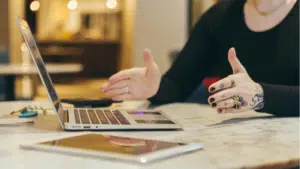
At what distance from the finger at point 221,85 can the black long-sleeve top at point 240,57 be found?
132 millimetres

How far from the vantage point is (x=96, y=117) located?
1.15 m

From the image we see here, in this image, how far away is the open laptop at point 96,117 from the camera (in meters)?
1.02

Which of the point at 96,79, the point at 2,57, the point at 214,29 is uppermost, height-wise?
the point at 214,29

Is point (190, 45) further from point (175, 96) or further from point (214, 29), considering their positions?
point (175, 96)

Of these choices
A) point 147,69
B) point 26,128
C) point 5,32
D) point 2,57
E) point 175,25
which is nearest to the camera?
point 26,128

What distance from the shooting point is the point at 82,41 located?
638 cm

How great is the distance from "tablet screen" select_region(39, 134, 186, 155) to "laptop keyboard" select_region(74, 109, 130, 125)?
17 cm

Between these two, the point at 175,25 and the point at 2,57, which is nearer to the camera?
the point at 2,57

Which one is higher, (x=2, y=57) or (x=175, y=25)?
(x=175, y=25)

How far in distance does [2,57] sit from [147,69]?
11.0 feet

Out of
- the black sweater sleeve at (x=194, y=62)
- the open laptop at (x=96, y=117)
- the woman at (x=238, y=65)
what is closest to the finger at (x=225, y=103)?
the woman at (x=238, y=65)

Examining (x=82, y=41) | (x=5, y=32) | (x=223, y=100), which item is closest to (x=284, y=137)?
(x=223, y=100)

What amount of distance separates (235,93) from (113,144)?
44 centimetres

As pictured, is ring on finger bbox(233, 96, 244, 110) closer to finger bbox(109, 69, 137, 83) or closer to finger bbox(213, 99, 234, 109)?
finger bbox(213, 99, 234, 109)
